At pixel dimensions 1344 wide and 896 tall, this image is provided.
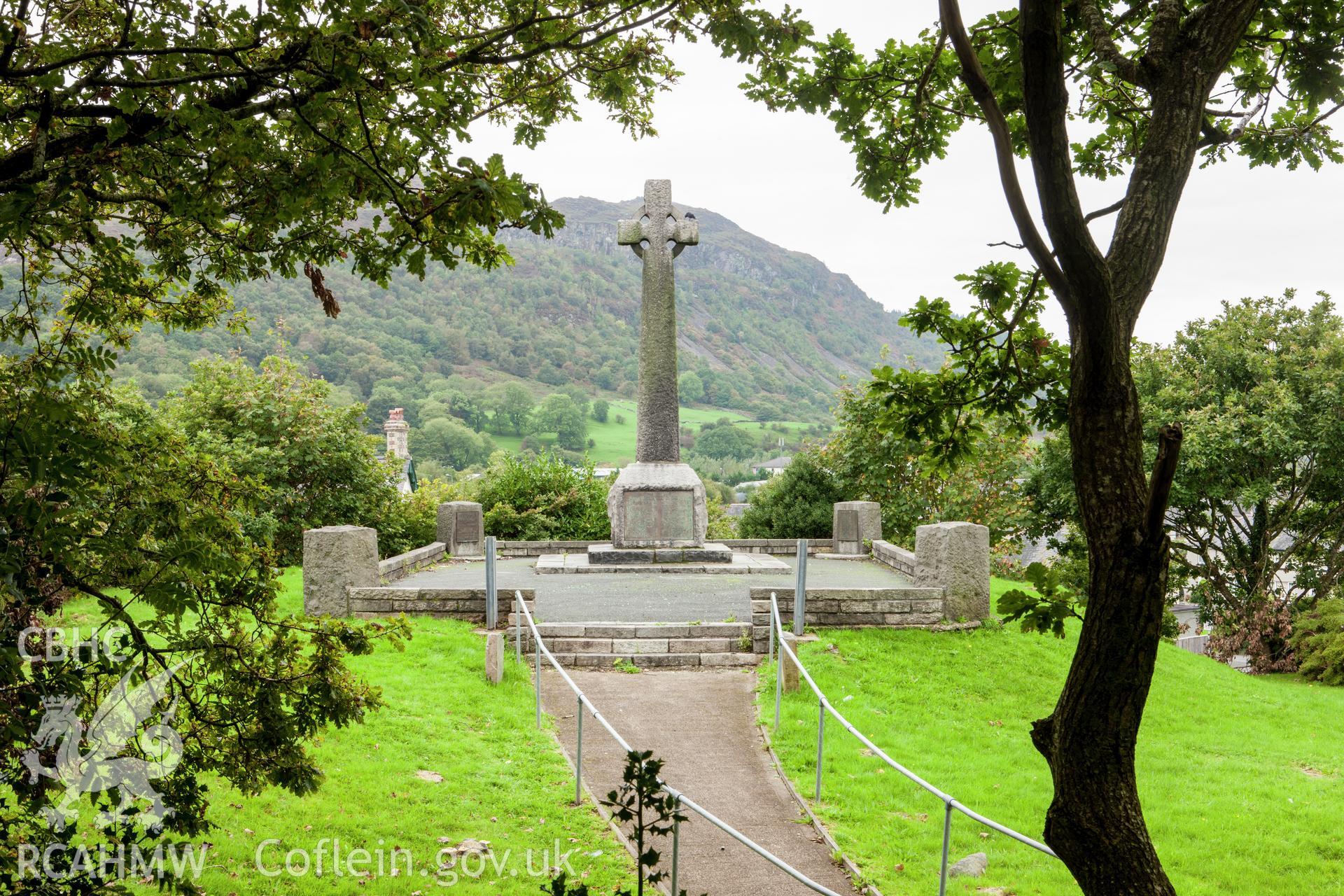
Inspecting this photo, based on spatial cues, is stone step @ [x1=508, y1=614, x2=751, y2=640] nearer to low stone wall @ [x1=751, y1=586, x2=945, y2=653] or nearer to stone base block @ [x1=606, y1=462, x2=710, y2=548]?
low stone wall @ [x1=751, y1=586, x2=945, y2=653]

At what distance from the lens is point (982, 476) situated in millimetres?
21359

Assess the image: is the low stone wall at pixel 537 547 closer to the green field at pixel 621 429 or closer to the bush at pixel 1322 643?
the bush at pixel 1322 643

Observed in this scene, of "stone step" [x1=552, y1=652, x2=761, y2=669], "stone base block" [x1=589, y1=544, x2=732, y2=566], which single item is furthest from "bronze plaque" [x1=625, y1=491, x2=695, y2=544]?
"stone step" [x1=552, y1=652, x2=761, y2=669]

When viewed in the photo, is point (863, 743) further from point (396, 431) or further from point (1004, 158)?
point (396, 431)

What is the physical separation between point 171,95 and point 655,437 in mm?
12917

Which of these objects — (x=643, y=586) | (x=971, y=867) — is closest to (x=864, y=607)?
(x=643, y=586)

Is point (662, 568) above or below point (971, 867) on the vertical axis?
Result: above

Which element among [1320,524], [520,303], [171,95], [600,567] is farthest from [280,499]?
[520,303]

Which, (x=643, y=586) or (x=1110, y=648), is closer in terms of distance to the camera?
(x=1110, y=648)

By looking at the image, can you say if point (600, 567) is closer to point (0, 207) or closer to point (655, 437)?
point (655, 437)

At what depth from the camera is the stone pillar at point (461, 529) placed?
59.3ft

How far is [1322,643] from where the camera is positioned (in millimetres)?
16750

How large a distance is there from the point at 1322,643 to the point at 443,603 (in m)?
15.0

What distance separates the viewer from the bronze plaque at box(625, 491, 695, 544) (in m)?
16.2
